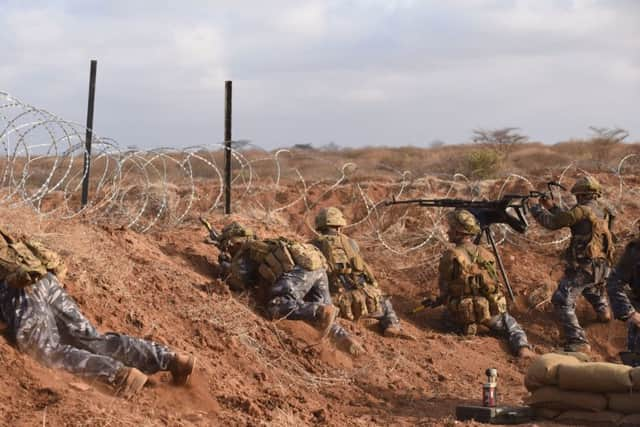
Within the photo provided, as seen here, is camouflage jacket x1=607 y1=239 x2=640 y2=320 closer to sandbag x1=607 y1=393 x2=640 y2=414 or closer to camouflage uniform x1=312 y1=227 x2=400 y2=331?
sandbag x1=607 y1=393 x2=640 y2=414

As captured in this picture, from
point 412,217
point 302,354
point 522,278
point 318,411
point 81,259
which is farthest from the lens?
point 412,217

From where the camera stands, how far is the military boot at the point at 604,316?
11.5 meters

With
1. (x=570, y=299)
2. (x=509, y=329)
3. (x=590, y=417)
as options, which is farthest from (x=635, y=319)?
(x=509, y=329)

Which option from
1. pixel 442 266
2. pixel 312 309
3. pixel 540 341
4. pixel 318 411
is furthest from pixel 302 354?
pixel 540 341

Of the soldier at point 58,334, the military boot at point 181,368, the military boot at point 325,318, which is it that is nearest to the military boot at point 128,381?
the soldier at point 58,334

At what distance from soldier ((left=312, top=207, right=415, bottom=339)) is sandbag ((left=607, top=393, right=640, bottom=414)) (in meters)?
3.37

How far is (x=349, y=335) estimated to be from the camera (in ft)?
31.9

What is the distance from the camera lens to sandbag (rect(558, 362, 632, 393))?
7383mm

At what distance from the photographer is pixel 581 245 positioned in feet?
35.0

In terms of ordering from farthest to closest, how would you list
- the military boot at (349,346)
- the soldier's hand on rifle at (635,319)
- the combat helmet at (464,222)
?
the combat helmet at (464,222) → the military boot at (349,346) → the soldier's hand on rifle at (635,319)

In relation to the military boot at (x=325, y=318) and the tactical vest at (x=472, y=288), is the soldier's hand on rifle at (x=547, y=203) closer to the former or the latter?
the tactical vest at (x=472, y=288)

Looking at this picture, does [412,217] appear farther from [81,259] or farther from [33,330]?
[33,330]

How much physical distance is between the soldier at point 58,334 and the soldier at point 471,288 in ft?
14.3

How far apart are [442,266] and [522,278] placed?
227 cm
